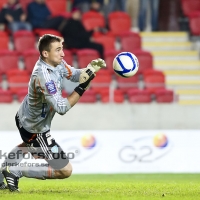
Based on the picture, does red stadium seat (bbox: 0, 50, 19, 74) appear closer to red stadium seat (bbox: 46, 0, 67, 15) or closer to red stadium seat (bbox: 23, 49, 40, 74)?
red stadium seat (bbox: 23, 49, 40, 74)

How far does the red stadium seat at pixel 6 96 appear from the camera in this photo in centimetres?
1481

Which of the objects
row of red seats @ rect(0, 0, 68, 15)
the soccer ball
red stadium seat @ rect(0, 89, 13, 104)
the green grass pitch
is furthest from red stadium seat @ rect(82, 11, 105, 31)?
the soccer ball

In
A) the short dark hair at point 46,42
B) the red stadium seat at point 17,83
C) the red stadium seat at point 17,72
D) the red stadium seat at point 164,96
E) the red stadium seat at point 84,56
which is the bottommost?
the red stadium seat at point 164,96

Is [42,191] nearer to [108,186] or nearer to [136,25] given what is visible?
[108,186]

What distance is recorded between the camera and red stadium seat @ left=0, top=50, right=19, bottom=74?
1598 cm

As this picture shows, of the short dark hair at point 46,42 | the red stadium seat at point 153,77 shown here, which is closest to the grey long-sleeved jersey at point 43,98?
the short dark hair at point 46,42

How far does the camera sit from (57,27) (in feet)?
54.7

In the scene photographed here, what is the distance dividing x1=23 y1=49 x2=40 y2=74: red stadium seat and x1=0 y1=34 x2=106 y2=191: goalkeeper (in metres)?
7.64

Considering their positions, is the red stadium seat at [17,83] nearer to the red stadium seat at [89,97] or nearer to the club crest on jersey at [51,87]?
the red stadium seat at [89,97]

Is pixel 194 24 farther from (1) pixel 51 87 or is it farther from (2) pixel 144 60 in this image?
(1) pixel 51 87

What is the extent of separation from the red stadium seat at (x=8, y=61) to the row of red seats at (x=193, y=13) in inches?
206

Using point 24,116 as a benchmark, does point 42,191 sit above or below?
below

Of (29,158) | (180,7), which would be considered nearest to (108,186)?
(29,158)

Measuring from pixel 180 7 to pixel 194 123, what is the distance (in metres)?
5.49
